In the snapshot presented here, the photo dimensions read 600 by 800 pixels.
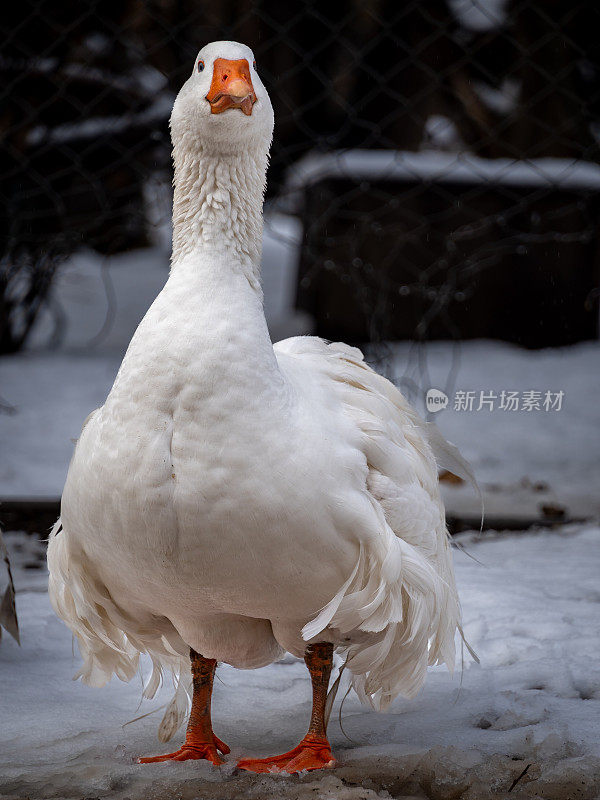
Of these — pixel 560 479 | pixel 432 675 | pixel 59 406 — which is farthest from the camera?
pixel 59 406

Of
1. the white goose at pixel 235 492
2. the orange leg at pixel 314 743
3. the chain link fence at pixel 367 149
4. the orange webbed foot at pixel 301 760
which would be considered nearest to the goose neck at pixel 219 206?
the white goose at pixel 235 492

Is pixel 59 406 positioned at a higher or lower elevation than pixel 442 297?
lower

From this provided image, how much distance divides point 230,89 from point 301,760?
122cm

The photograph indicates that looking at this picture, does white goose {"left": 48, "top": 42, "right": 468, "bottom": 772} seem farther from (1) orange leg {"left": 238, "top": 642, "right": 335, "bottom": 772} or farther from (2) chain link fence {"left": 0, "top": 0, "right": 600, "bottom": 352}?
(2) chain link fence {"left": 0, "top": 0, "right": 600, "bottom": 352}

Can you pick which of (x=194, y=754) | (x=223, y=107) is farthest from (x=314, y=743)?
(x=223, y=107)

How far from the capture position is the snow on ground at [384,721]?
1636 mm

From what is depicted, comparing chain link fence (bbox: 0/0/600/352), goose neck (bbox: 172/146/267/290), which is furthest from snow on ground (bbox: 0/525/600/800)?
chain link fence (bbox: 0/0/600/352)

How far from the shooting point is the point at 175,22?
4559 millimetres

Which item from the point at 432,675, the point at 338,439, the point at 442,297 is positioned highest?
the point at 442,297

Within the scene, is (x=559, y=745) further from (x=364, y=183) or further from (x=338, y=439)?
(x=364, y=183)

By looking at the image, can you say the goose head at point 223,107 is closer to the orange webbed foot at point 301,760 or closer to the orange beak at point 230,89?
the orange beak at point 230,89

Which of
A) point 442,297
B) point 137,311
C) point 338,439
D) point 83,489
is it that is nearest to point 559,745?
point 338,439

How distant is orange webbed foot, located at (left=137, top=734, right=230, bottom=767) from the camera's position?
1.80 m

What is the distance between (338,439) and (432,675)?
3.13 ft
